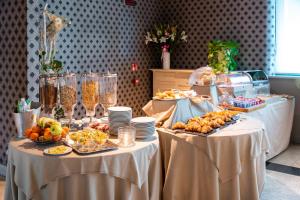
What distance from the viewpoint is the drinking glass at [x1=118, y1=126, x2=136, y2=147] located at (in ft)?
7.24

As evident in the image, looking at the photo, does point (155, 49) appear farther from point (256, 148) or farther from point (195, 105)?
point (256, 148)

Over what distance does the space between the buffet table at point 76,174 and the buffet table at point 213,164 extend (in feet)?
1.31

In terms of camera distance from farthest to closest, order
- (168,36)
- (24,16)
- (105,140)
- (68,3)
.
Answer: (168,36), (68,3), (24,16), (105,140)

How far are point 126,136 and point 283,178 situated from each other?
2.30 m

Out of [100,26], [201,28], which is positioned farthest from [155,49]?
[100,26]

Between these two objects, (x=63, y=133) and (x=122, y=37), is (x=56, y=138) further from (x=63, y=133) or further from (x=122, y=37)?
(x=122, y=37)

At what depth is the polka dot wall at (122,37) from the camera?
11.9 ft

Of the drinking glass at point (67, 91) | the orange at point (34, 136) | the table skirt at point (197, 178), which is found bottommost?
the table skirt at point (197, 178)

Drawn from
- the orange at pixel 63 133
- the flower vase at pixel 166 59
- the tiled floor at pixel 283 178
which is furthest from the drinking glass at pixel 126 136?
the flower vase at pixel 166 59

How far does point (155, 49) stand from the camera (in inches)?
238

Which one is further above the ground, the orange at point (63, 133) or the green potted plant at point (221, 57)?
the green potted plant at point (221, 57)

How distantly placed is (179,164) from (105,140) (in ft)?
2.21

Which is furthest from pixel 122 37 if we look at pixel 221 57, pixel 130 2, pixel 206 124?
pixel 206 124

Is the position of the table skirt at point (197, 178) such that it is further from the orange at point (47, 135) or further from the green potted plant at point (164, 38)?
the green potted plant at point (164, 38)
